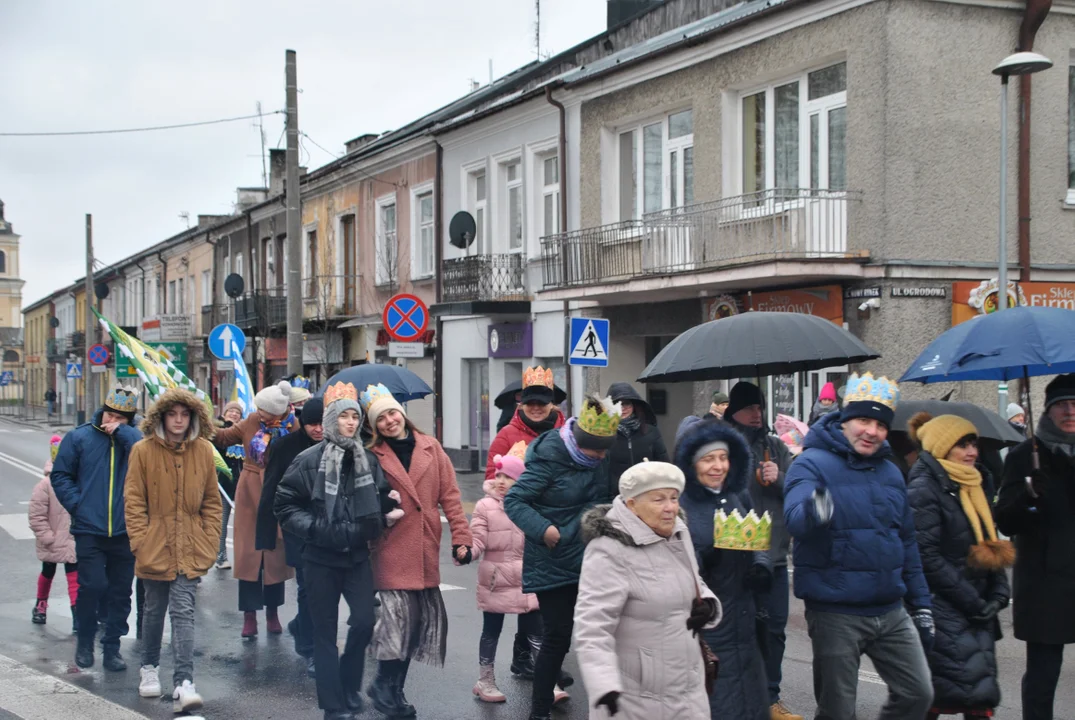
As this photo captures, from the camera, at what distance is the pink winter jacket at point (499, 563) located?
280 inches

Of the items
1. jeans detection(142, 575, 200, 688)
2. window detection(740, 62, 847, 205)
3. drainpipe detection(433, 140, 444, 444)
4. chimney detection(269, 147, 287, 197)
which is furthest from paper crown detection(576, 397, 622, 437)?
chimney detection(269, 147, 287, 197)

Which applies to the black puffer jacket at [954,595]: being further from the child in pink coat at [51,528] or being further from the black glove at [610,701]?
the child in pink coat at [51,528]

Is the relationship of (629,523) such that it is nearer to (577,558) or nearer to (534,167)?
(577,558)

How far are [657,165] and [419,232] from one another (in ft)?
29.7

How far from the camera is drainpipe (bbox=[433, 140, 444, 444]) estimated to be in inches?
998

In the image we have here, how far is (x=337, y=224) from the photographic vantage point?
1240 inches

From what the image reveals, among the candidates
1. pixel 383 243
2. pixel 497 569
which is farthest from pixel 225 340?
pixel 383 243

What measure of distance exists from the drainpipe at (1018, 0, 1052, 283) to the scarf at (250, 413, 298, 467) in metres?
10.4

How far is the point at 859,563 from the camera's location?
16.8 feet

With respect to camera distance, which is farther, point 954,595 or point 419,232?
point 419,232

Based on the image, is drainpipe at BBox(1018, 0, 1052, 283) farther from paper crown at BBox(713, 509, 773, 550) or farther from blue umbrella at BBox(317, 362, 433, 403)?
paper crown at BBox(713, 509, 773, 550)

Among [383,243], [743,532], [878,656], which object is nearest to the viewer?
[743,532]

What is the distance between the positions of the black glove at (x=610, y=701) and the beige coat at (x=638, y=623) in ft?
0.25

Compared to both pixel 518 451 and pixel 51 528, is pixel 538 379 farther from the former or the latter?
pixel 51 528
